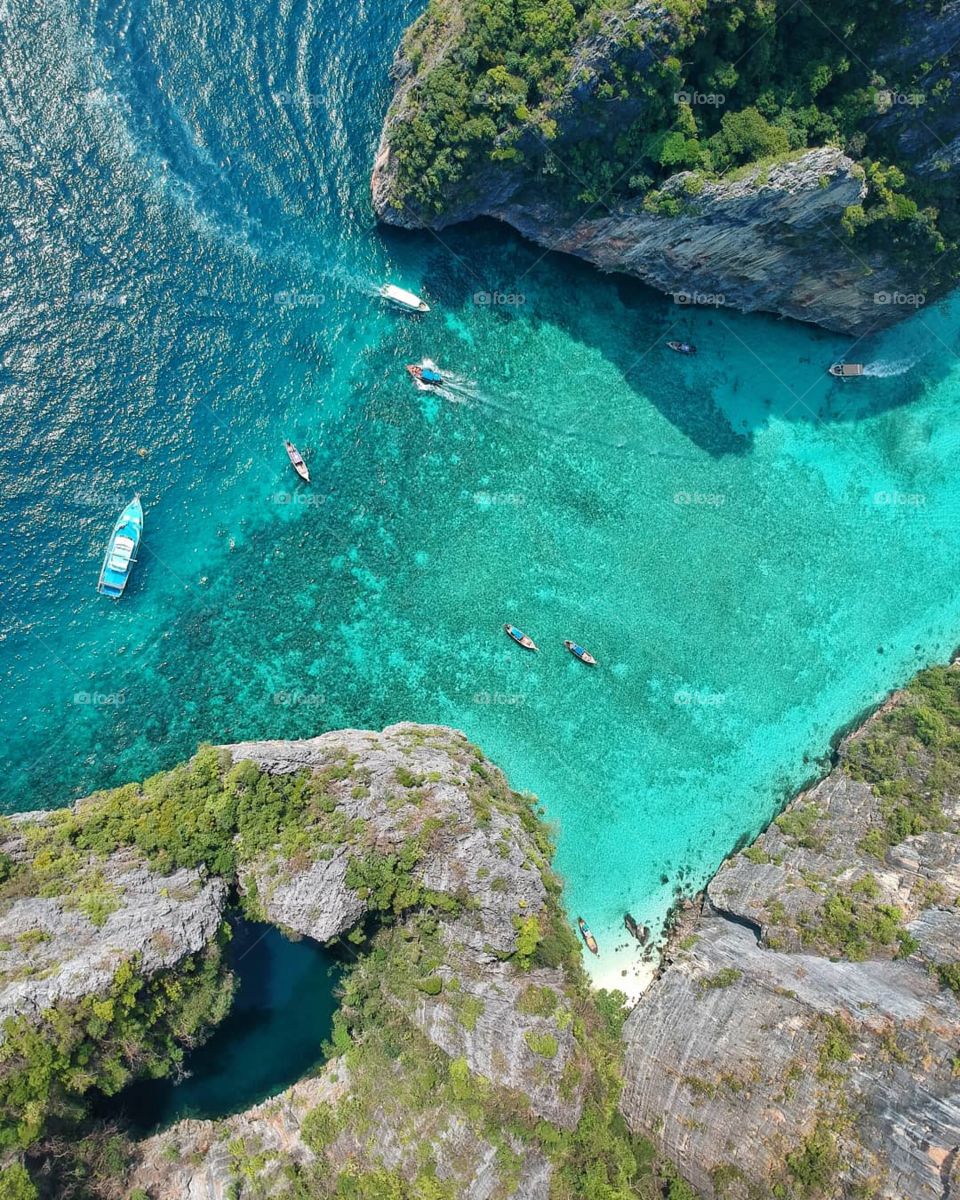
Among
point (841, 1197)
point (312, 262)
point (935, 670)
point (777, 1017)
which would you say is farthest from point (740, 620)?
point (312, 262)

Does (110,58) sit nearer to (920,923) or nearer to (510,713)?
(510,713)

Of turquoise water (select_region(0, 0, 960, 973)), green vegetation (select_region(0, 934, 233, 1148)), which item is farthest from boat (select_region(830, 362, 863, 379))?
green vegetation (select_region(0, 934, 233, 1148))

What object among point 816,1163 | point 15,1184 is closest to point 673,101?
point 816,1163

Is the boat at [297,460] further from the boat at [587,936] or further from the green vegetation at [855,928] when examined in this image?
the green vegetation at [855,928]

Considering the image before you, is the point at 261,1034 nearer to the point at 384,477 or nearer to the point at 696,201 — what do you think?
the point at 384,477

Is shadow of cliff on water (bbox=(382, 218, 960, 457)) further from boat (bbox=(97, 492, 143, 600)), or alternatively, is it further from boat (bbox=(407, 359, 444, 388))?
boat (bbox=(97, 492, 143, 600))

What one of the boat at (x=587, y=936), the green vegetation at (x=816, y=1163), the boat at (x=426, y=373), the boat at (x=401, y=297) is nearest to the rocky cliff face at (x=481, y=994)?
the green vegetation at (x=816, y=1163)
